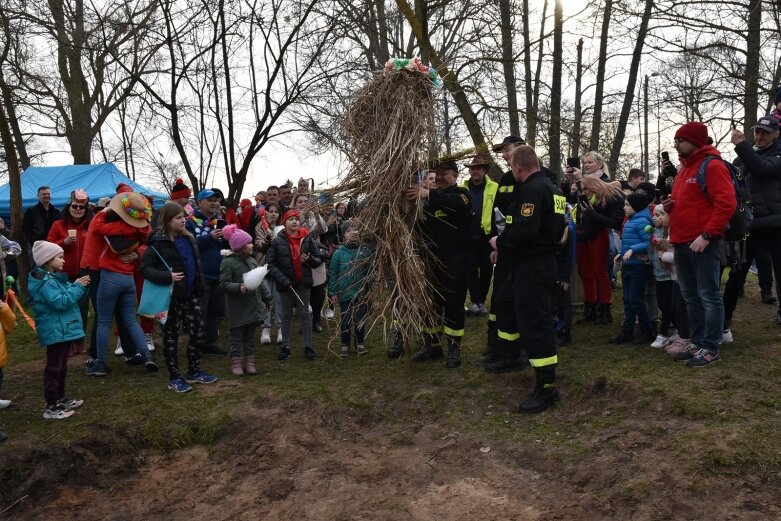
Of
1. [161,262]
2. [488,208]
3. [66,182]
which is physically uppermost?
[66,182]

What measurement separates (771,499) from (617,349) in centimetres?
277

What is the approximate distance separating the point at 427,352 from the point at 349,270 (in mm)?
1194

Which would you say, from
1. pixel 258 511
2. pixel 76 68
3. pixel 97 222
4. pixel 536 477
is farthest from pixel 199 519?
pixel 76 68

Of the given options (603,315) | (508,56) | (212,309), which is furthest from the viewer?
(508,56)

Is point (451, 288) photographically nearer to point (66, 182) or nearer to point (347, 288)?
point (347, 288)

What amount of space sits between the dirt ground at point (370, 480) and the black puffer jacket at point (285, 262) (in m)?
1.71

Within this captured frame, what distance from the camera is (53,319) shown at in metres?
4.96

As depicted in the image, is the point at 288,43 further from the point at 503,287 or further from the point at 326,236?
the point at 503,287

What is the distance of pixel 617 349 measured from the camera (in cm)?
580

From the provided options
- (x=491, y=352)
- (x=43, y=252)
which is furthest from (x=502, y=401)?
(x=43, y=252)

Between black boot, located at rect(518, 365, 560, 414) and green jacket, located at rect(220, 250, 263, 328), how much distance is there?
279 cm

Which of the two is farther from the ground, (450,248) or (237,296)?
(450,248)

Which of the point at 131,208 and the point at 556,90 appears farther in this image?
the point at 556,90

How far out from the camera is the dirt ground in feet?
10.7
